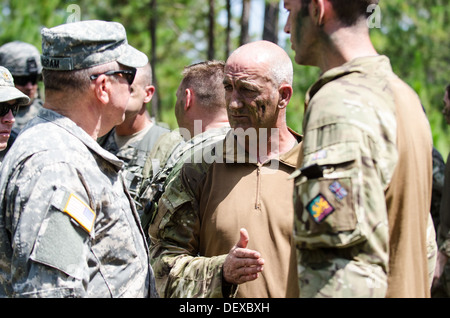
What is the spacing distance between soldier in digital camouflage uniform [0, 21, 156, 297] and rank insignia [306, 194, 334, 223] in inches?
35.0

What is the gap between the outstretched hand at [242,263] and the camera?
2816 mm

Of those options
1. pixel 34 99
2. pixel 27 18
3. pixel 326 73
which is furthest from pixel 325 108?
pixel 27 18

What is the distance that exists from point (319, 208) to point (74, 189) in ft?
3.17

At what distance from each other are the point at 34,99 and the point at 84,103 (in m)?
4.35

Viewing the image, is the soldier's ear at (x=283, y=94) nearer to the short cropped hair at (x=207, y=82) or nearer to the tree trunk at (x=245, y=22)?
the short cropped hair at (x=207, y=82)

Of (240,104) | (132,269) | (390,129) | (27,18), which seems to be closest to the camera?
(390,129)

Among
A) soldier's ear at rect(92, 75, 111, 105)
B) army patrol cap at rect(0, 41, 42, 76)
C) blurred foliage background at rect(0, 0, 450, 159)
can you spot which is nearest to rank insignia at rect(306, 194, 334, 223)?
soldier's ear at rect(92, 75, 111, 105)

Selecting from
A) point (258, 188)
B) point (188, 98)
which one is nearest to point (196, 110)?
point (188, 98)

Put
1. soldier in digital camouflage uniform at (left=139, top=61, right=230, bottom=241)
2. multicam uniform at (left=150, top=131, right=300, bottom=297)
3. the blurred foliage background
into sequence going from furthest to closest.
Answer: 1. the blurred foliage background
2. soldier in digital camouflage uniform at (left=139, top=61, right=230, bottom=241)
3. multicam uniform at (left=150, top=131, right=300, bottom=297)

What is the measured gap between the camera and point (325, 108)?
216 cm

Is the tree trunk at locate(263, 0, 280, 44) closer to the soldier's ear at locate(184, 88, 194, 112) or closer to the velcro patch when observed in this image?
the soldier's ear at locate(184, 88, 194, 112)

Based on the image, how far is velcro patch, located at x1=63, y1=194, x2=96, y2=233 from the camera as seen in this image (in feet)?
7.52

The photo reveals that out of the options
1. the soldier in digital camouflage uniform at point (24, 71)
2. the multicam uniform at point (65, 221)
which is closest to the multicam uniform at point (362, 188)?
the multicam uniform at point (65, 221)
